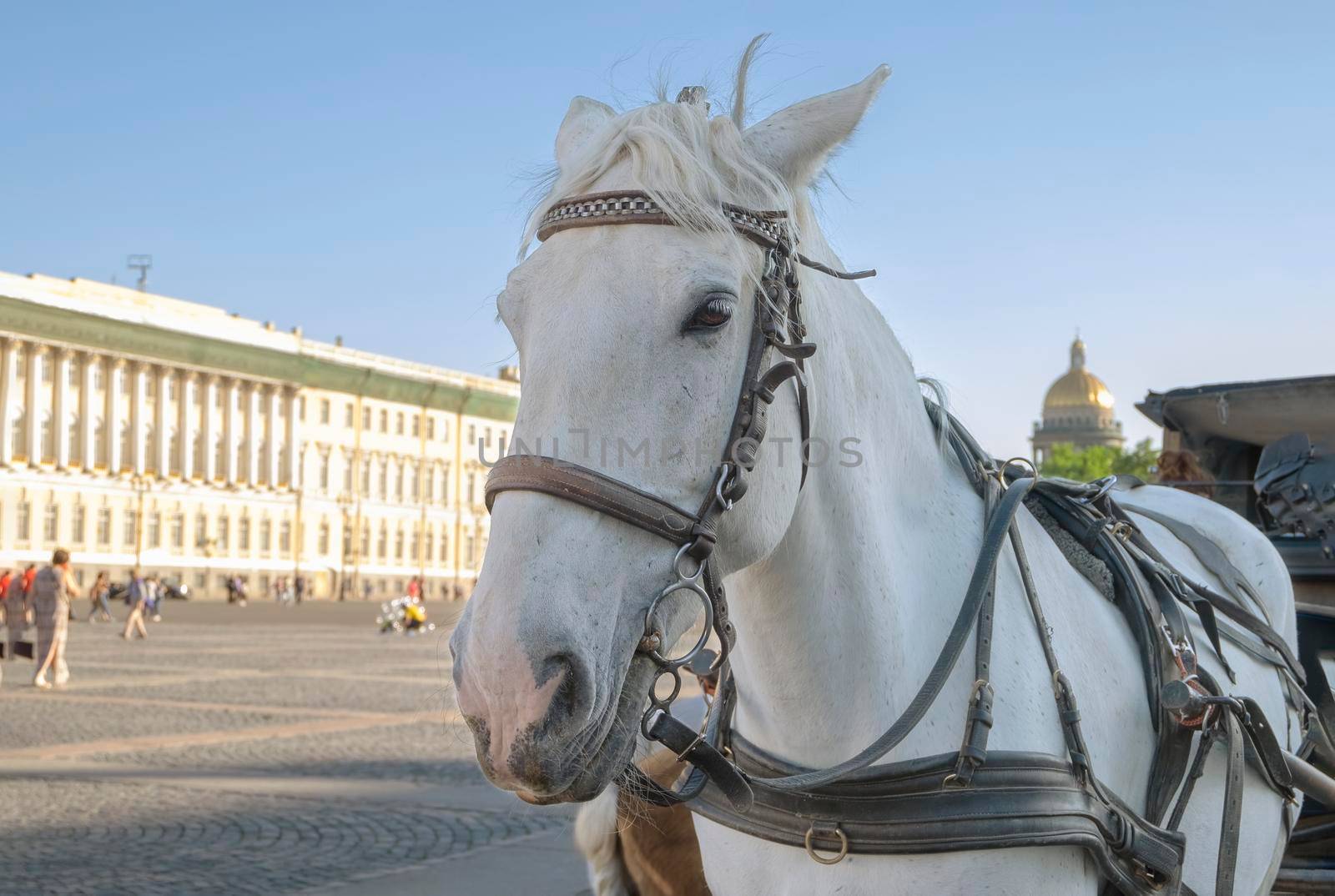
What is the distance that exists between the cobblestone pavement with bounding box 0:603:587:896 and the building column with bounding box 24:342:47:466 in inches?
2152

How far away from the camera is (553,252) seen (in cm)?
189

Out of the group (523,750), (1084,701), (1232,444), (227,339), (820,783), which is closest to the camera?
(523,750)

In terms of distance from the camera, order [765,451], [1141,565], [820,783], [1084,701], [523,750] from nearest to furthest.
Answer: [523,750]
[765,451]
[820,783]
[1084,701]
[1141,565]

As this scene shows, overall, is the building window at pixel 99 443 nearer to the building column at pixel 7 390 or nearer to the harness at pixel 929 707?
the building column at pixel 7 390

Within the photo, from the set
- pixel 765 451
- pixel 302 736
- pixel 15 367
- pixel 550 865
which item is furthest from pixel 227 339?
pixel 765 451

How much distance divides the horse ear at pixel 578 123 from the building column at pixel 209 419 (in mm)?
78334

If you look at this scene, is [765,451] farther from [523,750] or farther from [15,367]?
[15,367]

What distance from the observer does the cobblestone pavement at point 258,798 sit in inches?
250

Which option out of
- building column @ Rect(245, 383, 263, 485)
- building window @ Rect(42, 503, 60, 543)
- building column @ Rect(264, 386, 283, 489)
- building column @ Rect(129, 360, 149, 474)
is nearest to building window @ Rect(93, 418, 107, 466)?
building column @ Rect(129, 360, 149, 474)

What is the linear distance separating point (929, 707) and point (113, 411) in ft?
245

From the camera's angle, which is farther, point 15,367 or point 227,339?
point 227,339

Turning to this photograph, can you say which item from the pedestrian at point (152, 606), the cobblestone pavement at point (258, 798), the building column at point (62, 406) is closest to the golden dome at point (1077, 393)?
the building column at point (62, 406)

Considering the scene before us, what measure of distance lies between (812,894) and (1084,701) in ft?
1.82

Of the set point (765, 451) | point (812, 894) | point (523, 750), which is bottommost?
point (812, 894)
